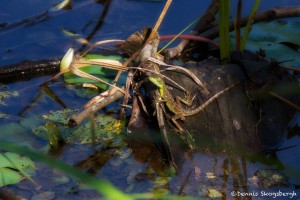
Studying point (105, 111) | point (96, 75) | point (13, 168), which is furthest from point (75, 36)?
point (13, 168)

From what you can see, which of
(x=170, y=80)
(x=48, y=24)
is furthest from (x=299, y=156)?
(x=48, y=24)

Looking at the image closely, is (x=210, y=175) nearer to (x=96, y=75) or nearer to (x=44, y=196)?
(x=44, y=196)

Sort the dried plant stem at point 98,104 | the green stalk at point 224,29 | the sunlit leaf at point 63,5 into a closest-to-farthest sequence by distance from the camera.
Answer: the dried plant stem at point 98,104 → the green stalk at point 224,29 → the sunlit leaf at point 63,5

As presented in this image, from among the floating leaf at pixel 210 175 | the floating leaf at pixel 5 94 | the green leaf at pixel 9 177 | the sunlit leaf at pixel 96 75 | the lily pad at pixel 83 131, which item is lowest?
the green leaf at pixel 9 177

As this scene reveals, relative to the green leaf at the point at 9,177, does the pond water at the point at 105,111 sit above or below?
above

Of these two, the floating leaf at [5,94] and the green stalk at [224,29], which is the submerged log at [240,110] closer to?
the green stalk at [224,29]

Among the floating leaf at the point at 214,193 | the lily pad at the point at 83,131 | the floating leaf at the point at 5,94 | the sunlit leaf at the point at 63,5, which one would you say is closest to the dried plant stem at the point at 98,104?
the lily pad at the point at 83,131

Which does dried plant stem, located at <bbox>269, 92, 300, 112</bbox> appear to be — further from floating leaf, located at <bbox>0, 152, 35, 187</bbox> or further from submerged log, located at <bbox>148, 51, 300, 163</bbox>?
floating leaf, located at <bbox>0, 152, 35, 187</bbox>
